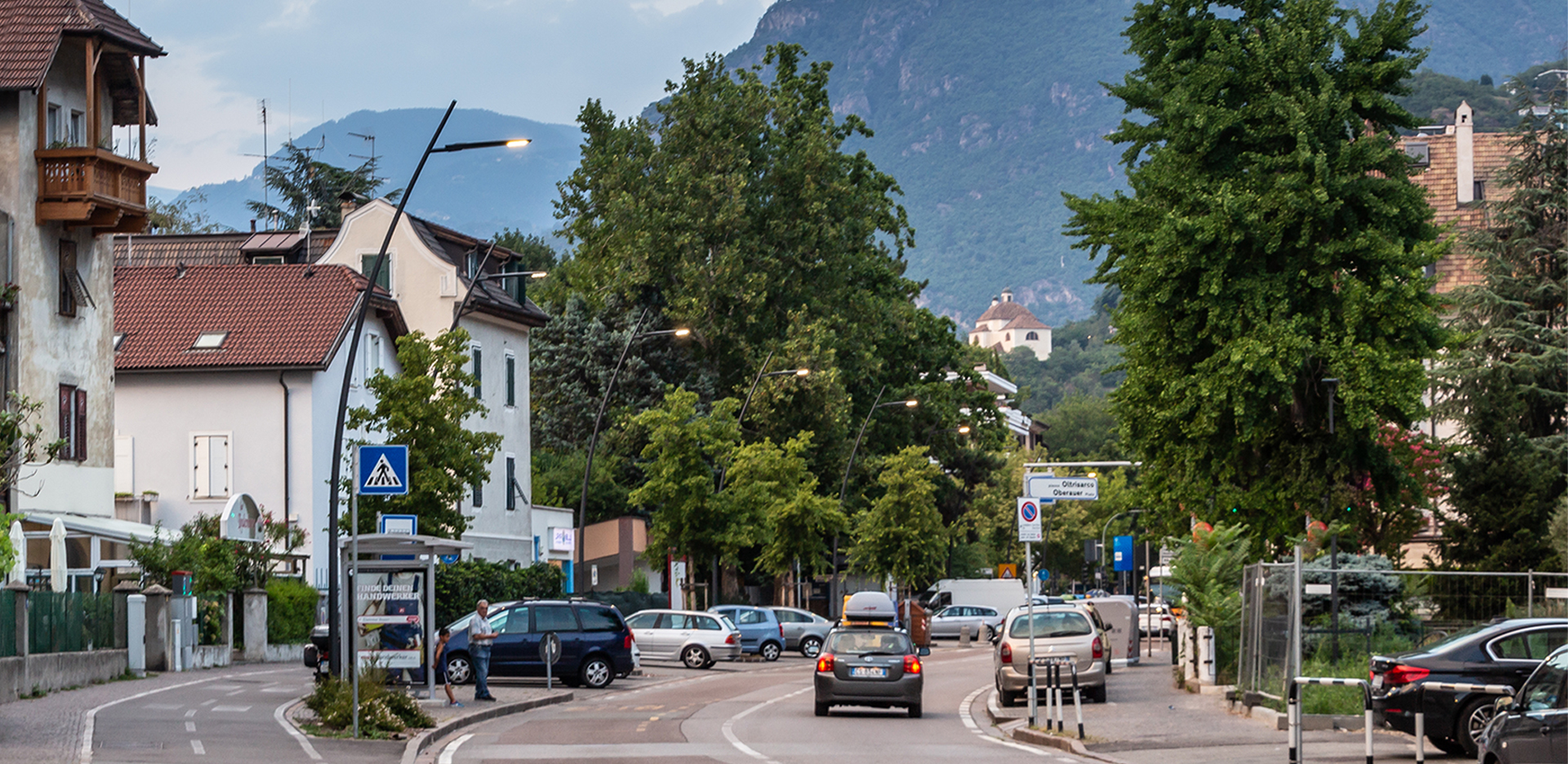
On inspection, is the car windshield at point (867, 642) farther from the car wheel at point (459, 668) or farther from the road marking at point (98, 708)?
the car wheel at point (459, 668)

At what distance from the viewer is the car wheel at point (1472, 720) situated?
721 inches

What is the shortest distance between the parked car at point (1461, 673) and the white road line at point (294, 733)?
11246mm

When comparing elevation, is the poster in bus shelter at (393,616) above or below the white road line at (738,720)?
above

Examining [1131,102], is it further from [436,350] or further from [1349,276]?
[436,350]

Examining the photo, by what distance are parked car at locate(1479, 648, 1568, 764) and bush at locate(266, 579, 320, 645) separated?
107ft

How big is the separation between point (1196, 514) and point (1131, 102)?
740 centimetres

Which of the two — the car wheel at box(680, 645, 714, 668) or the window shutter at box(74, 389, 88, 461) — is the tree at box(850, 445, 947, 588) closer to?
the car wheel at box(680, 645, 714, 668)

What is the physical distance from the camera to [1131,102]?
31453 mm

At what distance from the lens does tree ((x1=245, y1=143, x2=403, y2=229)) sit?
83.8 m

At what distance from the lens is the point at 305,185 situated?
284 feet

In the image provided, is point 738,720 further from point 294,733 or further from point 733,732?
point 294,733

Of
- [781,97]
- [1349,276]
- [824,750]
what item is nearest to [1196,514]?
[1349,276]

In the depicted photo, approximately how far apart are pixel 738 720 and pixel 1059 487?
5785 mm

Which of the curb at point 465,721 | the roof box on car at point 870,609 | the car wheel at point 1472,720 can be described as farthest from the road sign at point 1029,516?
the roof box on car at point 870,609
